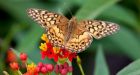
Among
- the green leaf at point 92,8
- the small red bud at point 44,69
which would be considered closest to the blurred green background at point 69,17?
the green leaf at point 92,8

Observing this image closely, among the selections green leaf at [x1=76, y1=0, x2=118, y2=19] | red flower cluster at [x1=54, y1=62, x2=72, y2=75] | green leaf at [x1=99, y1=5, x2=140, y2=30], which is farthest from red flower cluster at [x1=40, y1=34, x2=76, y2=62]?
green leaf at [x1=99, y1=5, x2=140, y2=30]

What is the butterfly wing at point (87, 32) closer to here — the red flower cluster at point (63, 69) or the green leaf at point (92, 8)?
the red flower cluster at point (63, 69)

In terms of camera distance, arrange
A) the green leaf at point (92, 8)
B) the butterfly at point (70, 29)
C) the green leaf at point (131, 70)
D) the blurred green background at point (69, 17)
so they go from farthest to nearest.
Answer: the blurred green background at point (69, 17) < the green leaf at point (92, 8) < the butterfly at point (70, 29) < the green leaf at point (131, 70)

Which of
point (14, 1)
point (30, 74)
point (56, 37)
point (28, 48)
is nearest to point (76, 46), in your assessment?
point (56, 37)

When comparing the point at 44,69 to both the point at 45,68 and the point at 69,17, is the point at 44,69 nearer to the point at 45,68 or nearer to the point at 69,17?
the point at 45,68

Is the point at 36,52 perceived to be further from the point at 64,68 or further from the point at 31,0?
the point at 64,68

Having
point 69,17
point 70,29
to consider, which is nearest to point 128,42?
point 69,17
